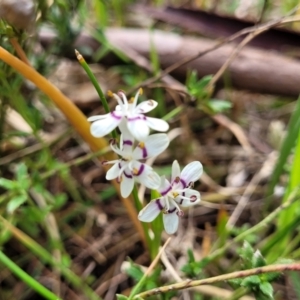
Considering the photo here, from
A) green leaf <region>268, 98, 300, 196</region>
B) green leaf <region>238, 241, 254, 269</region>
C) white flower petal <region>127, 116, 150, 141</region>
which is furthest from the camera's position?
green leaf <region>268, 98, 300, 196</region>

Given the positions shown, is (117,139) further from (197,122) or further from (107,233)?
(197,122)

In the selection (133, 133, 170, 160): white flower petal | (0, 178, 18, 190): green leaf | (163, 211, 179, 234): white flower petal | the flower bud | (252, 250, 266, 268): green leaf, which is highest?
the flower bud

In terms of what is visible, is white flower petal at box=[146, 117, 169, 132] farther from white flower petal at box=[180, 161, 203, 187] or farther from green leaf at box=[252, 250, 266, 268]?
green leaf at box=[252, 250, 266, 268]

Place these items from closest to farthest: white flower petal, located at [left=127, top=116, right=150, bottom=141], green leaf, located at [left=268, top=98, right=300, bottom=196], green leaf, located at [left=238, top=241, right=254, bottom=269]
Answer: white flower petal, located at [left=127, top=116, right=150, bottom=141], green leaf, located at [left=238, top=241, right=254, bottom=269], green leaf, located at [left=268, top=98, right=300, bottom=196]

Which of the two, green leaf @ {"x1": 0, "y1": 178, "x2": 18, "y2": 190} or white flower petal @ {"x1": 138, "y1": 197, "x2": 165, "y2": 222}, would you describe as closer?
white flower petal @ {"x1": 138, "y1": 197, "x2": 165, "y2": 222}

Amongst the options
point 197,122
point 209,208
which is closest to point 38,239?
point 209,208

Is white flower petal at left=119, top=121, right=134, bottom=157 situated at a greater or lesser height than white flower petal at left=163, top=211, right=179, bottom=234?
greater

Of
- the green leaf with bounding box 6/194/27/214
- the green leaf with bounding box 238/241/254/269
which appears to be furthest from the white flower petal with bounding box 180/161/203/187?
the green leaf with bounding box 6/194/27/214

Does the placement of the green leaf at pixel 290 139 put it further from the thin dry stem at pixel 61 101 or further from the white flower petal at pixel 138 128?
the white flower petal at pixel 138 128
